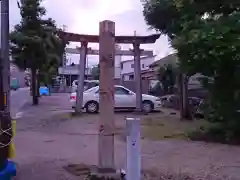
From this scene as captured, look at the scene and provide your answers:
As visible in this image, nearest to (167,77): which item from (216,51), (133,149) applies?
(216,51)

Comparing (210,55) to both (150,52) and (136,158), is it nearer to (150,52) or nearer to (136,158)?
(136,158)

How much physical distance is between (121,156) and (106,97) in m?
2.93

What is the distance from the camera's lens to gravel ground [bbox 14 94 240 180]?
7934 mm

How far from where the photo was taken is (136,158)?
18.2 ft

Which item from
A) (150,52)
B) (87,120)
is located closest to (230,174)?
(87,120)

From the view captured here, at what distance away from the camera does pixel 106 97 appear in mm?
7172

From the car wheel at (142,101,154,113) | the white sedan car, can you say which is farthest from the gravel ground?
the car wheel at (142,101,154,113)

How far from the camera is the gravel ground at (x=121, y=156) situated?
26.0 feet

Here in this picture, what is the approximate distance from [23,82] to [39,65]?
7621cm

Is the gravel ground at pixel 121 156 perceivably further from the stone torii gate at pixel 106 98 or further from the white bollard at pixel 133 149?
the white bollard at pixel 133 149

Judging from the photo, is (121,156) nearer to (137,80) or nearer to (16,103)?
(137,80)

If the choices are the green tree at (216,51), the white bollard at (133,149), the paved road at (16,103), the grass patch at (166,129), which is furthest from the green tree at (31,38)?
the white bollard at (133,149)

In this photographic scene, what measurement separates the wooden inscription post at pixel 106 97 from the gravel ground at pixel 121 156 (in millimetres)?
803

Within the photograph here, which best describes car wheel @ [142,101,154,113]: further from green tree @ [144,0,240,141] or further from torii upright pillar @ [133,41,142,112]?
green tree @ [144,0,240,141]
